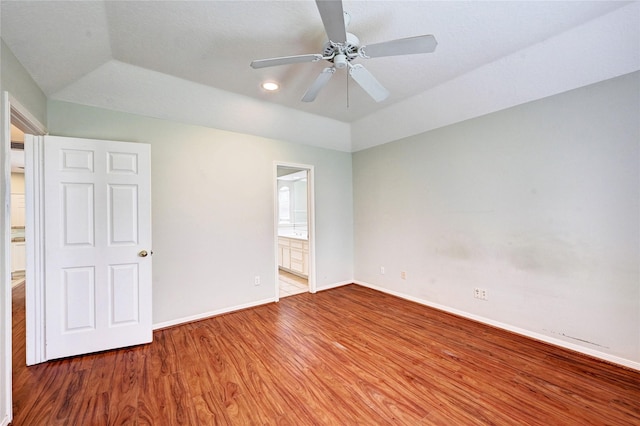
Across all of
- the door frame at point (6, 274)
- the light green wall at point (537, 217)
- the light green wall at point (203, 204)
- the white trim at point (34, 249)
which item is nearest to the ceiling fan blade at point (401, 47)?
the light green wall at point (537, 217)

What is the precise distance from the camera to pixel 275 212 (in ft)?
12.5

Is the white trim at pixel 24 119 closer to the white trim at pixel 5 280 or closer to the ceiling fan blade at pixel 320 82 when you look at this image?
the white trim at pixel 5 280

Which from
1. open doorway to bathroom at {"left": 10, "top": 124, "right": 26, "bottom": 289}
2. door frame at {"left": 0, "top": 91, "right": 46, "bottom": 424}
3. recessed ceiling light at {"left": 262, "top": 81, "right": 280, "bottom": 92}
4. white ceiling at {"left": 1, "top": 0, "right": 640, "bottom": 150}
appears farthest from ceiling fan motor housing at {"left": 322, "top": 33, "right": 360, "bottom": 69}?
open doorway to bathroom at {"left": 10, "top": 124, "right": 26, "bottom": 289}

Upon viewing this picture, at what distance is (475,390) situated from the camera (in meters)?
1.94

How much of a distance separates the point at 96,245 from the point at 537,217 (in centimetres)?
434

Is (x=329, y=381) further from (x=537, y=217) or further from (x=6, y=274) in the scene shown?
(x=537, y=217)

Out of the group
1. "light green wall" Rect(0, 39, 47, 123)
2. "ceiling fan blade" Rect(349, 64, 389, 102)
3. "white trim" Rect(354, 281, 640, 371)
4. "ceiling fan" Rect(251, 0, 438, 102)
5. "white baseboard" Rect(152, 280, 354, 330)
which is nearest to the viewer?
"ceiling fan" Rect(251, 0, 438, 102)

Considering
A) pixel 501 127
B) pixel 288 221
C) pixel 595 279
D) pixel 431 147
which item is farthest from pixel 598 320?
pixel 288 221

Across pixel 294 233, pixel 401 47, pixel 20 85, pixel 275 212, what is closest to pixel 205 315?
pixel 275 212

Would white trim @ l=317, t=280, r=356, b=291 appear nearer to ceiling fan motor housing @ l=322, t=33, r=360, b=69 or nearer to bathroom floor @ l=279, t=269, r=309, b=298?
bathroom floor @ l=279, t=269, r=309, b=298

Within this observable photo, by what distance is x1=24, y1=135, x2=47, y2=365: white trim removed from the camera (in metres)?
2.26

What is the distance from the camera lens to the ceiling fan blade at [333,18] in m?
1.37

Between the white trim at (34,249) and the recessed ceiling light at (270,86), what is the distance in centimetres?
208

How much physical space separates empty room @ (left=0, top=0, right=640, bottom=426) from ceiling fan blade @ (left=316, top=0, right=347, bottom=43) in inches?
0.6
